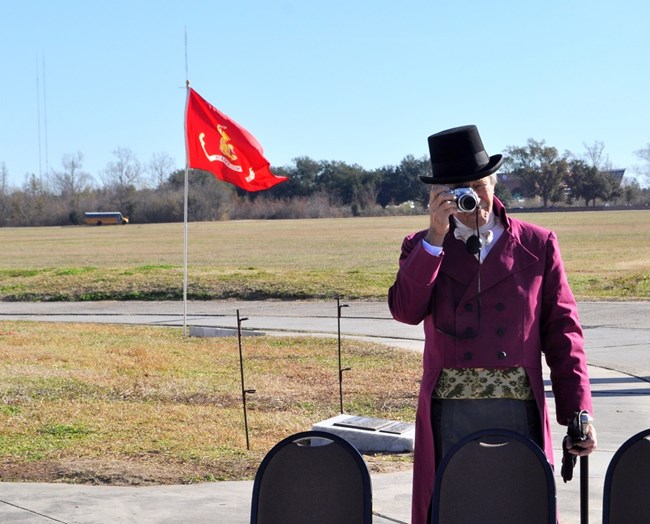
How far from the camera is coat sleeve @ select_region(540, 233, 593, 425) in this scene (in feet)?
12.1

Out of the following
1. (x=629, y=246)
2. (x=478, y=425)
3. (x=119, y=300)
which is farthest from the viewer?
(x=629, y=246)

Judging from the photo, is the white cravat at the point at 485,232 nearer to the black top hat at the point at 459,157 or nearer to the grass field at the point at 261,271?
the black top hat at the point at 459,157

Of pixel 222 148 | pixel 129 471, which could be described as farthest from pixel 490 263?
pixel 222 148

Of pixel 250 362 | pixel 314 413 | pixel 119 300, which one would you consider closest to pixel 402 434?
pixel 314 413

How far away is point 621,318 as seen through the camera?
16844mm

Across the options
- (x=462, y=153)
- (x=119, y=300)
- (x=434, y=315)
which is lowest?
(x=119, y=300)

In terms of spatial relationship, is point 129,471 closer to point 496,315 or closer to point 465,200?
point 496,315

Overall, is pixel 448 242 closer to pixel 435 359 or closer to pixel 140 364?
pixel 435 359

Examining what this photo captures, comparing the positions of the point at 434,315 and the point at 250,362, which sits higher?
the point at 434,315

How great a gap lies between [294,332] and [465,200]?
1277 centimetres

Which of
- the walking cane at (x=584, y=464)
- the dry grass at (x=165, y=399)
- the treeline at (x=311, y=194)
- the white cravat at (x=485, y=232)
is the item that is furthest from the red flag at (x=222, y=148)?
the treeline at (x=311, y=194)

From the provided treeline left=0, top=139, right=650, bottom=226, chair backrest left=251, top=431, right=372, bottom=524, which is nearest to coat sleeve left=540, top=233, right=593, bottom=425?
chair backrest left=251, top=431, right=372, bottom=524

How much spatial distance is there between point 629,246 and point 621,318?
28.9 meters

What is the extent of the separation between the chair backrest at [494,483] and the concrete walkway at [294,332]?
2007 millimetres
